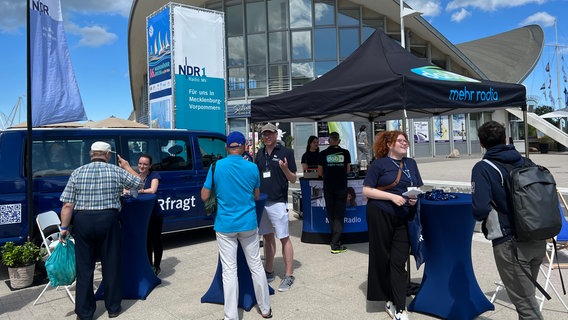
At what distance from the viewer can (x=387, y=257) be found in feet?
12.4

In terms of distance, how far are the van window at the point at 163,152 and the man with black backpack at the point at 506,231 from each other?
194 inches

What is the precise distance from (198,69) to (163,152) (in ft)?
18.7

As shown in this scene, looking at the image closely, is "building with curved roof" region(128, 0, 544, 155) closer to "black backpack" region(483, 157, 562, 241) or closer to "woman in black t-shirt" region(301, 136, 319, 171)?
"woman in black t-shirt" region(301, 136, 319, 171)

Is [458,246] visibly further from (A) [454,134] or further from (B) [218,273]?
(A) [454,134]

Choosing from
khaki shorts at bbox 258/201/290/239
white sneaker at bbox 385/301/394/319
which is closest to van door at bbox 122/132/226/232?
khaki shorts at bbox 258/201/290/239

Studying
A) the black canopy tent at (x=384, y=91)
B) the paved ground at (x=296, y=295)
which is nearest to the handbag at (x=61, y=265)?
the paved ground at (x=296, y=295)

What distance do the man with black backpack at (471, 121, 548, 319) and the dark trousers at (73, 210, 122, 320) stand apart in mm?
3132

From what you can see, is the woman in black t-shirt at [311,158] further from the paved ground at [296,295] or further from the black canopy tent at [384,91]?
the paved ground at [296,295]

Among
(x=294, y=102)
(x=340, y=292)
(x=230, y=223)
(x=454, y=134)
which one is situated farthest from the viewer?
(x=454, y=134)

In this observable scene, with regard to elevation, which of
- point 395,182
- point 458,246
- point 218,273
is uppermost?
point 395,182

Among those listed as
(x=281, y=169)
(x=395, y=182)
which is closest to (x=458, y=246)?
(x=395, y=182)

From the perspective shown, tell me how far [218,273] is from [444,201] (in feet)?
7.59

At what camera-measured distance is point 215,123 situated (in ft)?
39.5

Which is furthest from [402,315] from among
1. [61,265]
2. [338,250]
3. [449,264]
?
[61,265]
